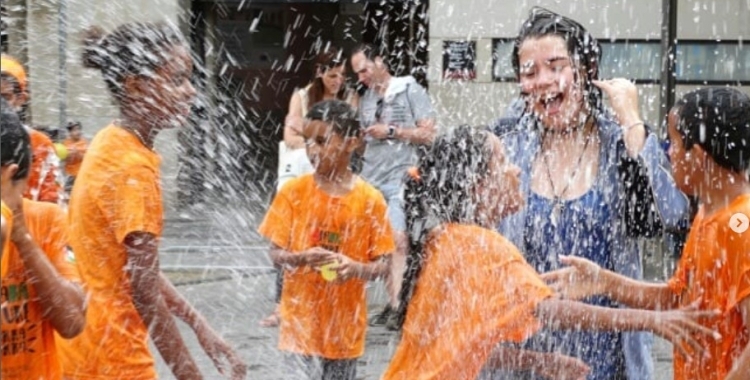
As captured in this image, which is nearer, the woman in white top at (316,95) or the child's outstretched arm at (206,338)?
the child's outstretched arm at (206,338)

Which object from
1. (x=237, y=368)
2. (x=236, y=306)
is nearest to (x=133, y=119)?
(x=237, y=368)

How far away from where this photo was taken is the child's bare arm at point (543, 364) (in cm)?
377

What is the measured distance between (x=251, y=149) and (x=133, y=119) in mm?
18319

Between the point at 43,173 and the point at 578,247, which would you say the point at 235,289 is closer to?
Result: the point at 43,173

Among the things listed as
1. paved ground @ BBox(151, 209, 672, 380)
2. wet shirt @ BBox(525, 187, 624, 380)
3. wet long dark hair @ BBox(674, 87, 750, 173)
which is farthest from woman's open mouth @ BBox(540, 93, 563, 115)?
paved ground @ BBox(151, 209, 672, 380)

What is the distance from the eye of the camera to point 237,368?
13.7 feet

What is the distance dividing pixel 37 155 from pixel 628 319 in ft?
7.61

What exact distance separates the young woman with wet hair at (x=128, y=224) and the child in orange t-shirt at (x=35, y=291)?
211 millimetres

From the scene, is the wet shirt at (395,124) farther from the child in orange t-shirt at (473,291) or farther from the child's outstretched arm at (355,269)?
the child in orange t-shirt at (473,291)

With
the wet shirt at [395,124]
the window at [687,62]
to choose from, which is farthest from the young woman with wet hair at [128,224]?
the window at [687,62]

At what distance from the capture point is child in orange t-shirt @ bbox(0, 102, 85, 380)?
11.0 feet

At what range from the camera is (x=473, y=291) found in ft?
12.2

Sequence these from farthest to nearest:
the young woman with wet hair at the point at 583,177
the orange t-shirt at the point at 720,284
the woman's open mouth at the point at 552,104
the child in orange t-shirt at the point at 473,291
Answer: the woman's open mouth at the point at 552,104
the young woman with wet hair at the point at 583,177
the child in orange t-shirt at the point at 473,291
the orange t-shirt at the point at 720,284

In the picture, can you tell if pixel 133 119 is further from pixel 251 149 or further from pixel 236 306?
pixel 251 149
